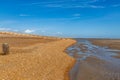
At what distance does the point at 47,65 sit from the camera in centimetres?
1973

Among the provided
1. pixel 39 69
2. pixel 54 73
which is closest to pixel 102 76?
pixel 54 73

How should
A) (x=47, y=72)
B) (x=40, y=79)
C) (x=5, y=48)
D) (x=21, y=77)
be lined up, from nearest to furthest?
(x=21, y=77), (x=40, y=79), (x=47, y=72), (x=5, y=48)

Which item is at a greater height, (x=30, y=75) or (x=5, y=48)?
(x=5, y=48)

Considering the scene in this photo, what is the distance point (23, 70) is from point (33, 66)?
6.58 ft

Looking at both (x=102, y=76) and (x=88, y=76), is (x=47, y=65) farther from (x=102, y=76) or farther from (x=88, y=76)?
(x=102, y=76)

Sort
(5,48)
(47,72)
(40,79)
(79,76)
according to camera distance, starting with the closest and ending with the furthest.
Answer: (40,79) → (47,72) → (79,76) → (5,48)

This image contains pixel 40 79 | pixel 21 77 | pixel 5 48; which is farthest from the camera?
pixel 5 48

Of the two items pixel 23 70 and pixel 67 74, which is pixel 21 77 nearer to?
pixel 23 70

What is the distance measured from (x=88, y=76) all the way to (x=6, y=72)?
27.7 ft

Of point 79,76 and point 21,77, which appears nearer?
point 21,77

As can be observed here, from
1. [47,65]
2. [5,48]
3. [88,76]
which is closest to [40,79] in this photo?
[47,65]

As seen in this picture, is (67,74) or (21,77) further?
(67,74)

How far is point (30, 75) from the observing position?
15.2m

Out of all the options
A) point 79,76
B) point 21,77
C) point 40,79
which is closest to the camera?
point 21,77
